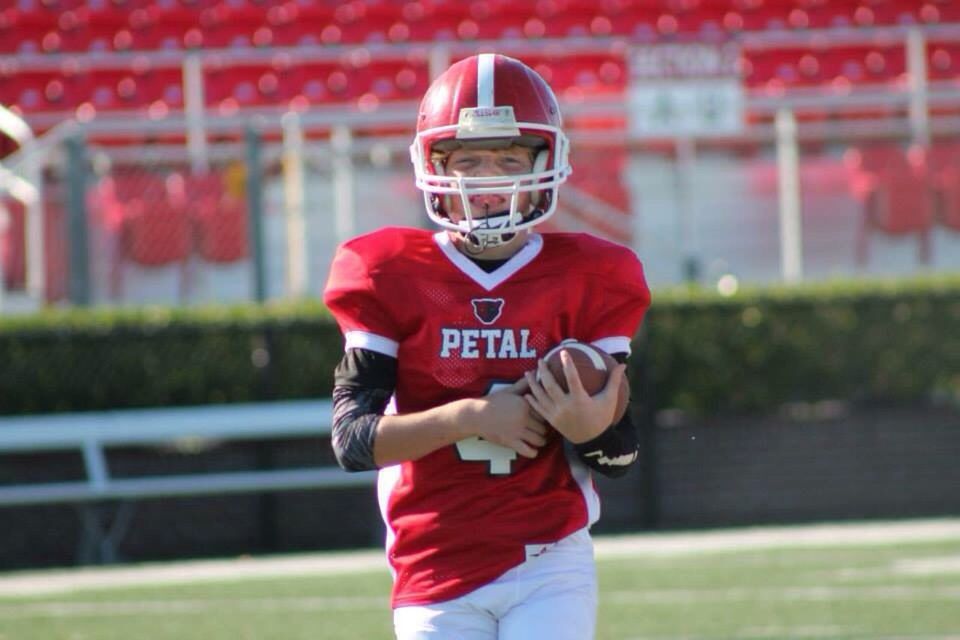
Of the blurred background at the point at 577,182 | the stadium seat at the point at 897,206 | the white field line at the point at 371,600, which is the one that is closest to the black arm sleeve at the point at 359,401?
the white field line at the point at 371,600

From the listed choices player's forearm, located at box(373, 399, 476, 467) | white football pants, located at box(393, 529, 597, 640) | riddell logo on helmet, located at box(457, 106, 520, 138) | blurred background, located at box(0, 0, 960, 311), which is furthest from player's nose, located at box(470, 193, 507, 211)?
blurred background, located at box(0, 0, 960, 311)

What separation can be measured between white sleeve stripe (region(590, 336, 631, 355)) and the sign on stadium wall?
277 inches

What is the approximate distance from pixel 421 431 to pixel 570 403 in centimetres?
25

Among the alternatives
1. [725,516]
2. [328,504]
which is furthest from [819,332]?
[328,504]

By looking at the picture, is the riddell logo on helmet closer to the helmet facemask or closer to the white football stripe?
the helmet facemask

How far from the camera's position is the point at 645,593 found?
247 inches

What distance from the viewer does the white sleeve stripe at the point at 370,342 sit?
2.75 m

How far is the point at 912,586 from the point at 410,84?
8.26m

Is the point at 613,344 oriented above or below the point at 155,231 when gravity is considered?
below

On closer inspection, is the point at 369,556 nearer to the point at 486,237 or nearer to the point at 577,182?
the point at 577,182

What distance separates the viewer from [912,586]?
6.20 metres

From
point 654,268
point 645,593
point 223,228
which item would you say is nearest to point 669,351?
point 654,268

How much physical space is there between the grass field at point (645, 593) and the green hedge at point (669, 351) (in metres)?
1.04

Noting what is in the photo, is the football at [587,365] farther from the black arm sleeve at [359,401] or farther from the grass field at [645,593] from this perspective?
the grass field at [645,593]
